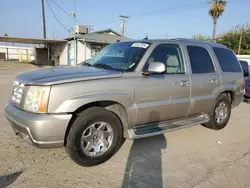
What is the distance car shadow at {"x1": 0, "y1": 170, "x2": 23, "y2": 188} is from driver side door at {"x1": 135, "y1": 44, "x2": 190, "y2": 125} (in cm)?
197

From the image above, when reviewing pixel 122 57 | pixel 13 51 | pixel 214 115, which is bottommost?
Result: pixel 214 115

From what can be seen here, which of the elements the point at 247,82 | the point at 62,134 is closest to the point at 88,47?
the point at 247,82

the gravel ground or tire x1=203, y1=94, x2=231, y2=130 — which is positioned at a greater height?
tire x1=203, y1=94, x2=231, y2=130

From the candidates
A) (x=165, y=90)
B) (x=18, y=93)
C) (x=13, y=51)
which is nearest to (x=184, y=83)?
(x=165, y=90)

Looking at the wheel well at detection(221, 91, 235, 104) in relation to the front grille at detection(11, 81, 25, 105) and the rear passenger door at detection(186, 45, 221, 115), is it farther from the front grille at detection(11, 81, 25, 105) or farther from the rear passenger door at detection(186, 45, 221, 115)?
the front grille at detection(11, 81, 25, 105)

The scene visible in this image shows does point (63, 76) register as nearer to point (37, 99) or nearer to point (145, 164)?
point (37, 99)

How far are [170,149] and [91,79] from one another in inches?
80.4

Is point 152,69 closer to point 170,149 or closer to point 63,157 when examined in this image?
point 170,149

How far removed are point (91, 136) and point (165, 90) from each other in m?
1.56

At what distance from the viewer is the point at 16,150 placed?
11.8ft

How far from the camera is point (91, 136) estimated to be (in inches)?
128

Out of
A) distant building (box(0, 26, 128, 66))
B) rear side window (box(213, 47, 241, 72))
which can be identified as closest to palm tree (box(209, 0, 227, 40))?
distant building (box(0, 26, 128, 66))

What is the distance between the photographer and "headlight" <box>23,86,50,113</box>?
2801 mm

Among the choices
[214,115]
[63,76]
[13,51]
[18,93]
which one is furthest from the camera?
[13,51]
